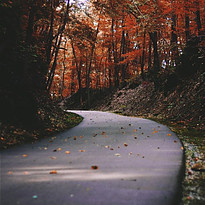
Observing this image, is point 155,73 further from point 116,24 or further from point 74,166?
point 74,166

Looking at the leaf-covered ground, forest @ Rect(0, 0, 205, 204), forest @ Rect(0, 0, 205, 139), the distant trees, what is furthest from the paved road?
the distant trees

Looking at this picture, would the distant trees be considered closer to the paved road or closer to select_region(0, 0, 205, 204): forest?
select_region(0, 0, 205, 204): forest

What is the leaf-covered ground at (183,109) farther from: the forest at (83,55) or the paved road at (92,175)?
the paved road at (92,175)

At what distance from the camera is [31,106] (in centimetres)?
716

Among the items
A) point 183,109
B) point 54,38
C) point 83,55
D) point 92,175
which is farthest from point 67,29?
point 83,55

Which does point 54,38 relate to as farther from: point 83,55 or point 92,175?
point 83,55

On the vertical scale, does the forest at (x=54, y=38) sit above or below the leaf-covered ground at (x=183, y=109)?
above

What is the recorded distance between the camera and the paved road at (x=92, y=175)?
2.52m

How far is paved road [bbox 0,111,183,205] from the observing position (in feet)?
8.25

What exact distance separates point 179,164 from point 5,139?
413 centimetres

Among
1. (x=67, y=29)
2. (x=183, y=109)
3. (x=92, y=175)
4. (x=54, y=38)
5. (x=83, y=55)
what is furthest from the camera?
(x=83, y=55)

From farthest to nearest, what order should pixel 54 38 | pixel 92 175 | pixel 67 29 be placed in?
pixel 67 29 → pixel 54 38 → pixel 92 175

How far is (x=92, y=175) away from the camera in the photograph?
3.22 meters

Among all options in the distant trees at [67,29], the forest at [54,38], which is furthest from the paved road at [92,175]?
the distant trees at [67,29]
